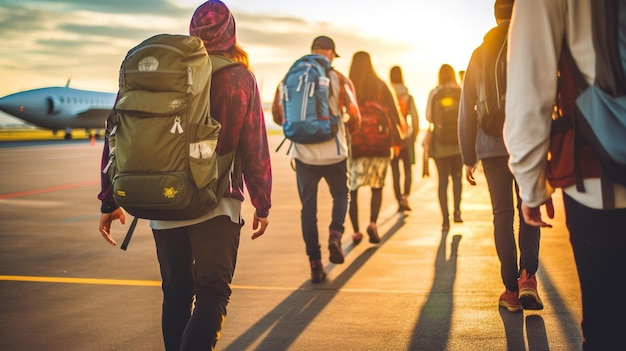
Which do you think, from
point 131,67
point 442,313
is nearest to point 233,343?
point 442,313

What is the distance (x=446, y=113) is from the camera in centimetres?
872

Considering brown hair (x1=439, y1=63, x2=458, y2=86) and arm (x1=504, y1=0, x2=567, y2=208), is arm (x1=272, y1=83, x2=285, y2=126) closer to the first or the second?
brown hair (x1=439, y1=63, x2=458, y2=86)

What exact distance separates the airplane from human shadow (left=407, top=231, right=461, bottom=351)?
179 feet

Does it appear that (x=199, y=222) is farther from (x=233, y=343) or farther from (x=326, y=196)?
(x=326, y=196)

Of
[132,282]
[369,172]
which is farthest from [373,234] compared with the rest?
[132,282]

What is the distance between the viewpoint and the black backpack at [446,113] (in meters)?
8.65

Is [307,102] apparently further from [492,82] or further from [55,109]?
[55,109]

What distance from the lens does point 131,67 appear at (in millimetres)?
2893

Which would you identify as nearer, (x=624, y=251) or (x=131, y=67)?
(x=624, y=251)

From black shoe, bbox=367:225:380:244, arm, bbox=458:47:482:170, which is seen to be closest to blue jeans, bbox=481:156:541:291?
arm, bbox=458:47:482:170

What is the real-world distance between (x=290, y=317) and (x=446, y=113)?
4.47 meters

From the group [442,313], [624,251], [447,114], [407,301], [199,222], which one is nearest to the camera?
[624,251]

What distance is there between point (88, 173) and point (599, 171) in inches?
709

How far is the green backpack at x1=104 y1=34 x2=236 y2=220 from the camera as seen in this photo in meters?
2.82
